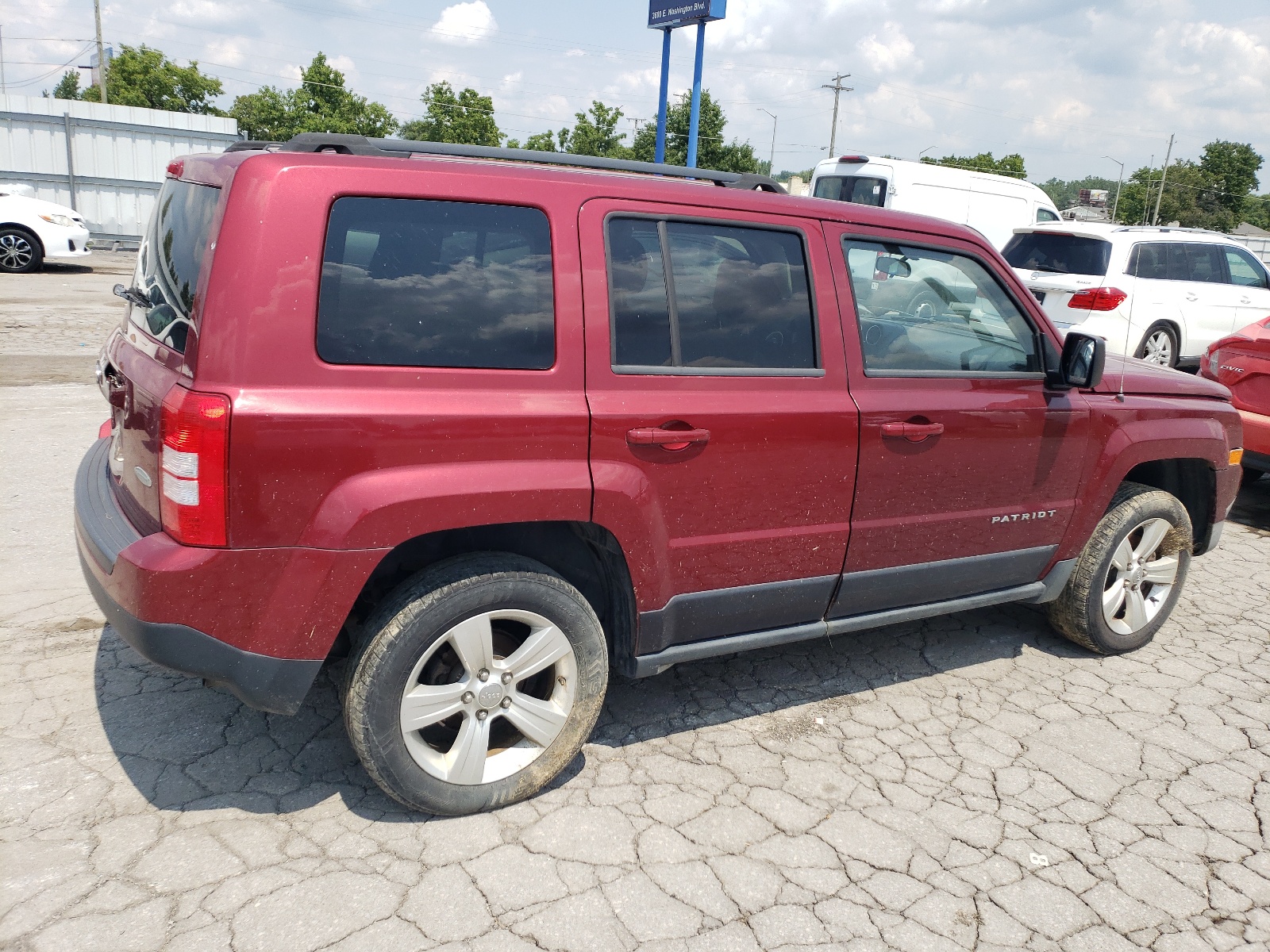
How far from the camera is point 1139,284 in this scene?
33.7ft

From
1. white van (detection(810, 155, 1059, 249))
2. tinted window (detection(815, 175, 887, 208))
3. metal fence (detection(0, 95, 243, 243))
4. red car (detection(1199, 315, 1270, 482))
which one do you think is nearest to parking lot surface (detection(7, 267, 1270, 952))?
red car (detection(1199, 315, 1270, 482))

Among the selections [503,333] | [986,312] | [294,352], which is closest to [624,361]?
[503,333]

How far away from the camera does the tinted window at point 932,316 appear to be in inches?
140

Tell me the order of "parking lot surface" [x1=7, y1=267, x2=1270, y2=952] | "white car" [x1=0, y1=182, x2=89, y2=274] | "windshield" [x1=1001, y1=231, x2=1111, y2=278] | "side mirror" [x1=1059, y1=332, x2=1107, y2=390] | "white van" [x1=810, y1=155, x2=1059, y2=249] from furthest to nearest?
"white car" [x1=0, y1=182, x2=89, y2=274] → "white van" [x1=810, y1=155, x2=1059, y2=249] → "windshield" [x1=1001, y1=231, x2=1111, y2=278] → "side mirror" [x1=1059, y1=332, x2=1107, y2=390] → "parking lot surface" [x1=7, y1=267, x2=1270, y2=952]

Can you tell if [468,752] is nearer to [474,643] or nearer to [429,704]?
[429,704]

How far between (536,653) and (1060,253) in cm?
933

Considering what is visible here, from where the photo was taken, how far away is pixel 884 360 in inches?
140

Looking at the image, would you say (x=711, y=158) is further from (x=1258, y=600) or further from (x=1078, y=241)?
(x=1258, y=600)

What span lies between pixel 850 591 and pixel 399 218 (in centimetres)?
207

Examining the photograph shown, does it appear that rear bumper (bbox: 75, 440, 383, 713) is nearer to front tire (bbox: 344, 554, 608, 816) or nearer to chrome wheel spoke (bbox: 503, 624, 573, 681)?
front tire (bbox: 344, 554, 608, 816)

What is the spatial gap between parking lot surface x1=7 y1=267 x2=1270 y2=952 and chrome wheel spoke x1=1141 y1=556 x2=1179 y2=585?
449 mm

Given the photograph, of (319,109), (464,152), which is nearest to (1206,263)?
(464,152)

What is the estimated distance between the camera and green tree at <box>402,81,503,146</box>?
168 ft

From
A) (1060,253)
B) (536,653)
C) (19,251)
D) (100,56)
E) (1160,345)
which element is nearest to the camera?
(536,653)
